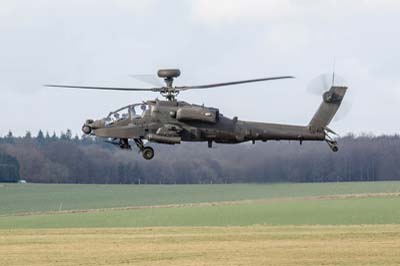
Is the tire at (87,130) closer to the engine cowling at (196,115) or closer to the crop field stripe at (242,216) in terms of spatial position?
the engine cowling at (196,115)

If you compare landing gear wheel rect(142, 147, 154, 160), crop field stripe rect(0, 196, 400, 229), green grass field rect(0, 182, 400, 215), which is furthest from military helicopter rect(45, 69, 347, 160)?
→ green grass field rect(0, 182, 400, 215)

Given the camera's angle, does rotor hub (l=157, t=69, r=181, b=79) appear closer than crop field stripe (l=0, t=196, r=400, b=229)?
Yes

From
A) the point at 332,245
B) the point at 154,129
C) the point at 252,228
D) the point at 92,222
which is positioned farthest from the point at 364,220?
the point at 154,129

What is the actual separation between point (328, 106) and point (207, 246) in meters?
15.6

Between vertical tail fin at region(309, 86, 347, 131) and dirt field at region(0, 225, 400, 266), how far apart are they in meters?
6.01

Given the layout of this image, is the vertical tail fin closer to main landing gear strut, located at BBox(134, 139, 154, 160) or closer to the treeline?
the treeline

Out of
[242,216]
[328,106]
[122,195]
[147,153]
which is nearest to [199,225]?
[242,216]

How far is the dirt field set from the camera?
52.2 m

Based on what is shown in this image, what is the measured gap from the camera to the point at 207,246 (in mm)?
60875

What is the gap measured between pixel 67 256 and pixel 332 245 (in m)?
12.3

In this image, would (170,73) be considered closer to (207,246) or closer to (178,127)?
(178,127)

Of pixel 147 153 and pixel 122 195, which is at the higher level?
pixel 122 195

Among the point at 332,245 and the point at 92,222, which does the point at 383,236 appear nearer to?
the point at 332,245

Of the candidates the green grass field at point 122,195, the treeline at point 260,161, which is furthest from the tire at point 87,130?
the green grass field at point 122,195
